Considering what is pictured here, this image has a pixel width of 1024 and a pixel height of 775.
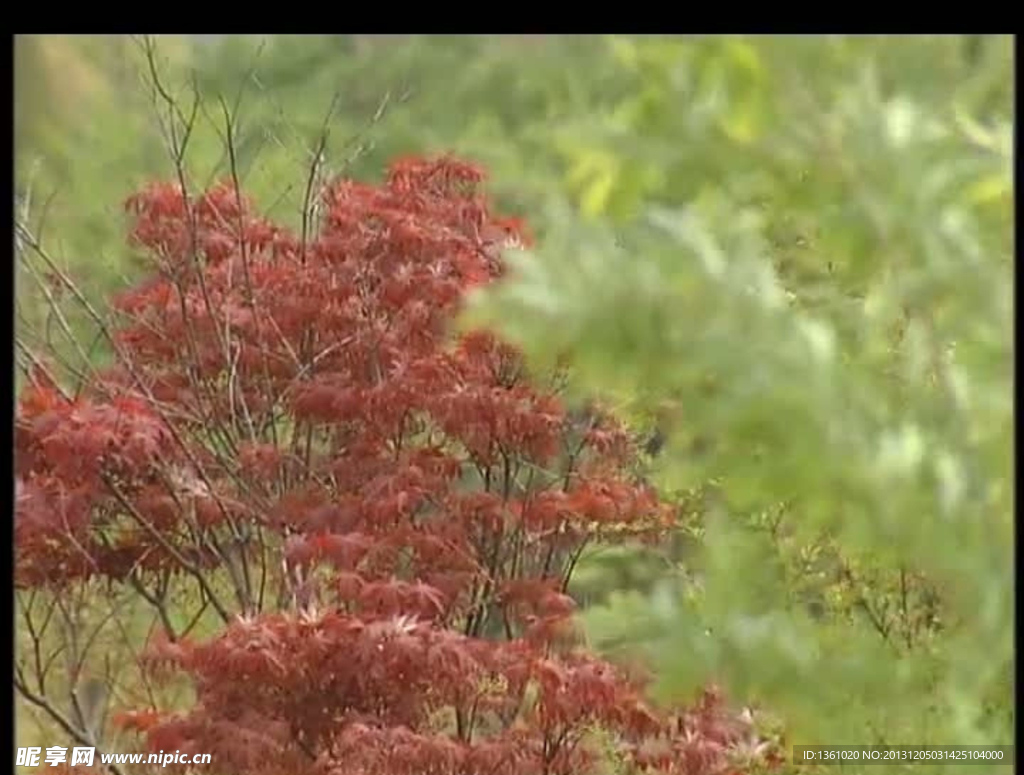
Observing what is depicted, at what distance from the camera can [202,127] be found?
3186 millimetres

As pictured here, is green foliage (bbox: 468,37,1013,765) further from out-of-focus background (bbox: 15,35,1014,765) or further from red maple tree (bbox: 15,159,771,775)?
red maple tree (bbox: 15,159,771,775)

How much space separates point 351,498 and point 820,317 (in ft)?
4.20

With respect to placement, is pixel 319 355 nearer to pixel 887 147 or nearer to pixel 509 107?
pixel 509 107

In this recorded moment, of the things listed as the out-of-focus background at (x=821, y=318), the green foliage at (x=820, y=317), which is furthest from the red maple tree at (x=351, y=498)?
the green foliage at (x=820, y=317)

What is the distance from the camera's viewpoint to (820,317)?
1.56m

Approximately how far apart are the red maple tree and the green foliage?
37.8 inches

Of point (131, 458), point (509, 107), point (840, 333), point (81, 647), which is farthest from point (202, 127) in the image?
point (840, 333)

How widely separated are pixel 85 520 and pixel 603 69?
50.4 inches

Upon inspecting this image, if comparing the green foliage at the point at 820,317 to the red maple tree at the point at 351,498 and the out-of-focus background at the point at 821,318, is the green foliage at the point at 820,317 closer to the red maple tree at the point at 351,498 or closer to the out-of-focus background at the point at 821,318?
the out-of-focus background at the point at 821,318

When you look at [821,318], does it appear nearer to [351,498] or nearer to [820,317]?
[820,317]

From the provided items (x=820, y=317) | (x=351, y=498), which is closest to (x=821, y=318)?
(x=820, y=317)

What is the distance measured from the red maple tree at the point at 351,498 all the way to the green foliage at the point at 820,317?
37.8 inches

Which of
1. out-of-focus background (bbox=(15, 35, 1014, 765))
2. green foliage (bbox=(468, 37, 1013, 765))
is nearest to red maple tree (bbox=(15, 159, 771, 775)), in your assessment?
out-of-focus background (bbox=(15, 35, 1014, 765))

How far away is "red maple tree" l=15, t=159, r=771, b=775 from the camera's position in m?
2.42
